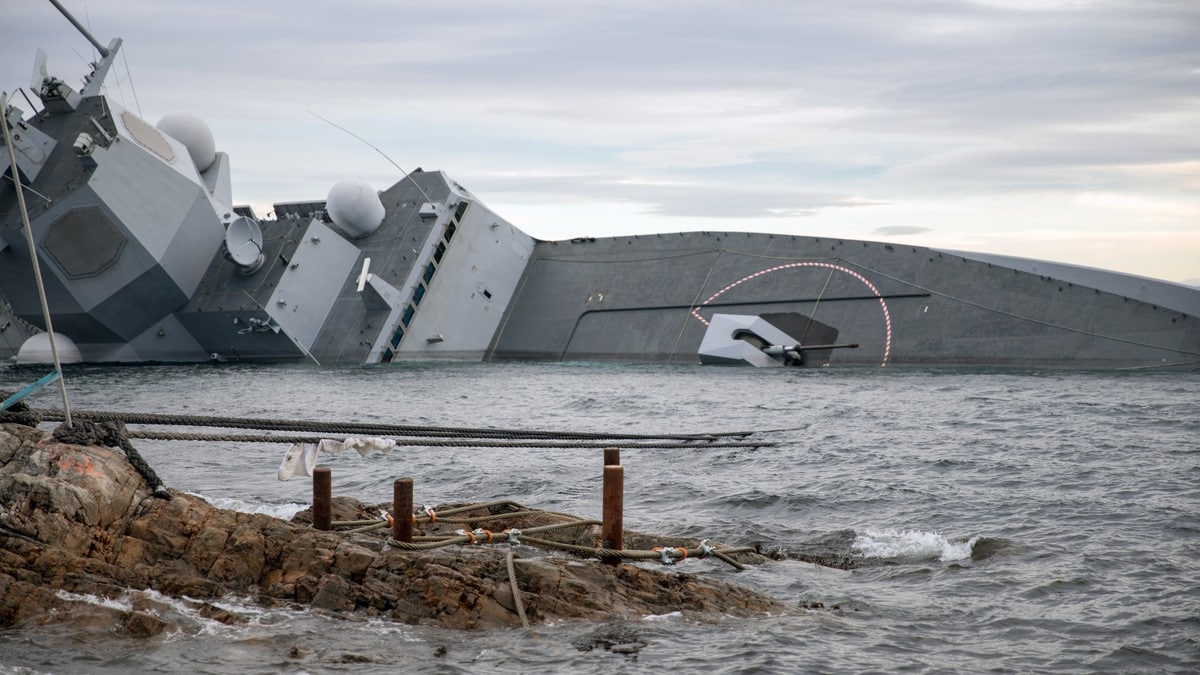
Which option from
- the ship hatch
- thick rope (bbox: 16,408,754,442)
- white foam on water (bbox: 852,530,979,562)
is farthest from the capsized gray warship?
thick rope (bbox: 16,408,754,442)

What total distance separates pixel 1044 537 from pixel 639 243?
3530 cm

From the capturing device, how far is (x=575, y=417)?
95.4ft

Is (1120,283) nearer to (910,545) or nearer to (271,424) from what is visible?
(910,545)

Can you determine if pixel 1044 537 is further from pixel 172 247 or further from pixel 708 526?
pixel 172 247

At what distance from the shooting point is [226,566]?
1055 cm

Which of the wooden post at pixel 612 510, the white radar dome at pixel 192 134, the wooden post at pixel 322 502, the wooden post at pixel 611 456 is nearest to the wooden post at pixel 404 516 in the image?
the wooden post at pixel 322 502

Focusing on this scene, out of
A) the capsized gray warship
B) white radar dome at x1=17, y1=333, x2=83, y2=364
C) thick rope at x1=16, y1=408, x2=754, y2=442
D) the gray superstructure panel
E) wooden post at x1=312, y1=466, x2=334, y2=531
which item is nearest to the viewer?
thick rope at x1=16, y1=408, x2=754, y2=442

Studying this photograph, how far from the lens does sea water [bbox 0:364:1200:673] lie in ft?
32.4

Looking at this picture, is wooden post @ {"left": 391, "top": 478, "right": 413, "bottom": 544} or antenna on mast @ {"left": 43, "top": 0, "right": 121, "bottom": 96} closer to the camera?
wooden post @ {"left": 391, "top": 478, "right": 413, "bottom": 544}

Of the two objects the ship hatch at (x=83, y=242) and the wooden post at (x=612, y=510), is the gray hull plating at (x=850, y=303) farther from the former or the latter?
the wooden post at (x=612, y=510)

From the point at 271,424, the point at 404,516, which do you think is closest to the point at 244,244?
the point at 271,424

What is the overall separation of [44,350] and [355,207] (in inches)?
534

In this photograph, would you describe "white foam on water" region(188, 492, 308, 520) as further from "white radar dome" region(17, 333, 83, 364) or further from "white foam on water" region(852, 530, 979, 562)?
"white radar dome" region(17, 333, 83, 364)

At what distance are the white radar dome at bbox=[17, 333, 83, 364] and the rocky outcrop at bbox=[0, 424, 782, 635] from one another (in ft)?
122
